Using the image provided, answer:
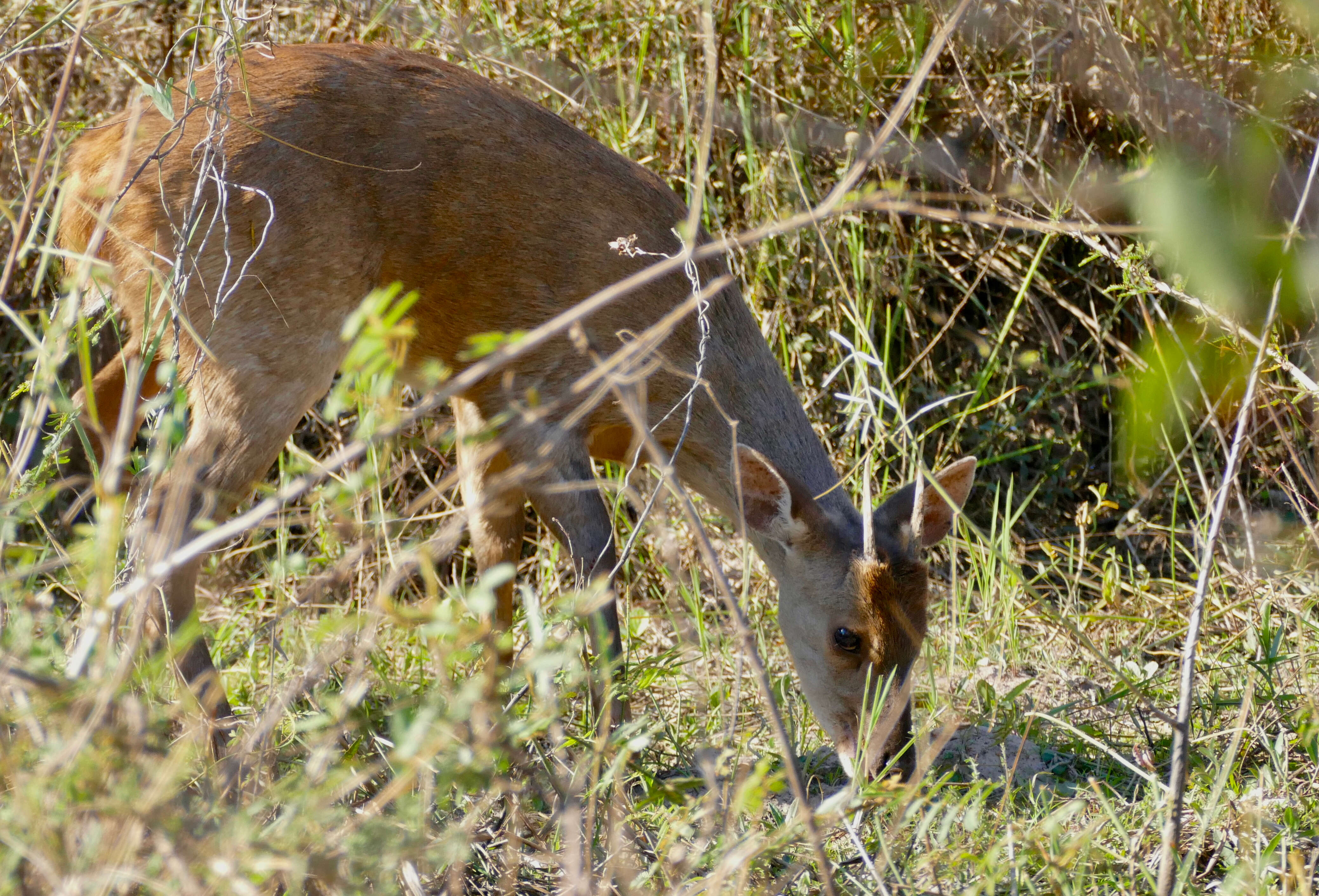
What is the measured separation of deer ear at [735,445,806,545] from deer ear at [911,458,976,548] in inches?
15.5

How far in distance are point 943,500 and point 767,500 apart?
0.58 m

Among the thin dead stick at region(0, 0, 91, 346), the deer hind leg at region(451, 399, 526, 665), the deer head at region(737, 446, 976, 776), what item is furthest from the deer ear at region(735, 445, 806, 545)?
the thin dead stick at region(0, 0, 91, 346)

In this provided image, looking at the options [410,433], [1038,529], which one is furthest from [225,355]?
[1038,529]

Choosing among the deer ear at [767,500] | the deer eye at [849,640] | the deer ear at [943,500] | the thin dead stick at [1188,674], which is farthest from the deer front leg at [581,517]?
the thin dead stick at [1188,674]

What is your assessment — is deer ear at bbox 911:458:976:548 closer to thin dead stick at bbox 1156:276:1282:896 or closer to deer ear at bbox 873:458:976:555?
deer ear at bbox 873:458:976:555

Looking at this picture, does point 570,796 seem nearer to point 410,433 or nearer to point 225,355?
point 225,355

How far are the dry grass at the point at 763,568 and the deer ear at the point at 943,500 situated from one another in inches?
9.1

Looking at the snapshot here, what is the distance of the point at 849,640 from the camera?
13.4ft

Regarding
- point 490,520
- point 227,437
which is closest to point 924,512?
point 490,520

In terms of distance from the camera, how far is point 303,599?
1958mm

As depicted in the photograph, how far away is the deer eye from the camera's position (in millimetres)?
4090

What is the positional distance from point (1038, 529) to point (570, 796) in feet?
13.5

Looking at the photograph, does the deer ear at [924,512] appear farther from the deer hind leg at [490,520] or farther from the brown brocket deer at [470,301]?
the deer hind leg at [490,520]

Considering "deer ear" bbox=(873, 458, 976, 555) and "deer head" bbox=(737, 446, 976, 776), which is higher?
"deer ear" bbox=(873, 458, 976, 555)
